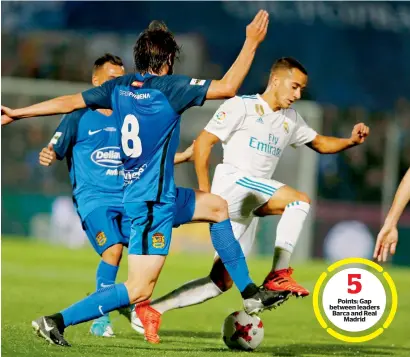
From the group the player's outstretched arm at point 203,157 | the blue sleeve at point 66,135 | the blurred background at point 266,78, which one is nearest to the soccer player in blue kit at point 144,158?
the player's outstretched arm at point 203,157

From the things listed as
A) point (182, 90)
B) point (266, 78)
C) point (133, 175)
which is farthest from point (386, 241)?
point (266, 78)

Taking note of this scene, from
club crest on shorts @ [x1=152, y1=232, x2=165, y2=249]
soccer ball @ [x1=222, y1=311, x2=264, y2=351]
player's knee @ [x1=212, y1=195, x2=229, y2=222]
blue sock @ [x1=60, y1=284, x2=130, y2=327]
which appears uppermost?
player's knee @ [x1=212, y1=195, x2=229, y2=222]

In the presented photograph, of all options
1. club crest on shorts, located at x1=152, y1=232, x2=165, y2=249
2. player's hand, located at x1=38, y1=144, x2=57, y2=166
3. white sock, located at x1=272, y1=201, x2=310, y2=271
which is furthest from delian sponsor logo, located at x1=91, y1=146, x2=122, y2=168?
club crest on shorts, located at x1=152, y1=232, x2=165, y2=249

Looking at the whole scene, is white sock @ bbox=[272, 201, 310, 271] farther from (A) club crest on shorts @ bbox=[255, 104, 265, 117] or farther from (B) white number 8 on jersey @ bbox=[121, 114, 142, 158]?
(B) white number 8 on jersey @ bbox=[121, 114, 142, 158]

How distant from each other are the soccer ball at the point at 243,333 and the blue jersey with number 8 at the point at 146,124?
48.8 inches

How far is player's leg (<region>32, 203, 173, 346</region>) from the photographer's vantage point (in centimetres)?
680

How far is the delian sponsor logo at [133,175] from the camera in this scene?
6871 mm

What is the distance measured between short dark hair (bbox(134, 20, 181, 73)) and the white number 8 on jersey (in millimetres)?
317

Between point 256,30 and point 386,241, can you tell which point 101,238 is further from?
point 386,241

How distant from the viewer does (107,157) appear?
852 cm

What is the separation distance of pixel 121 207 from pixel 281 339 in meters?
1.66

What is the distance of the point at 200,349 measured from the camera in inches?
297

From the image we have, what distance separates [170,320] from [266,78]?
11084 mm

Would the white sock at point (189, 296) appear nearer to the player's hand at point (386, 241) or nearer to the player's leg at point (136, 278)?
the player's leg at point (136, 278)
